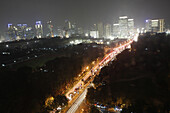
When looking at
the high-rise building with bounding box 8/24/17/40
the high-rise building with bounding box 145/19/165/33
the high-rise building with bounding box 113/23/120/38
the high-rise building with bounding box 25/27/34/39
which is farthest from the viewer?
the high-rise building with bounding box 113/23/120/38

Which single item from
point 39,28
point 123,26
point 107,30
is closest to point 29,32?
point 39,28

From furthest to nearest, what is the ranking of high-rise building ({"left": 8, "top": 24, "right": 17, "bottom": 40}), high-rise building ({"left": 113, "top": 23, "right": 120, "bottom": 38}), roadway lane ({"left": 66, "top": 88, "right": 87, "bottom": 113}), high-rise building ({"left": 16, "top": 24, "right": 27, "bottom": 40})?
high-rise building ({"left": 113, "top": 23, "right": 120, "bottom": 38}) < high-rise building ({"left": 16, "top": 24, "right": 27, "bottom": 40}) < high-rise building ({"left": 8, "top": 24, "right": 17, "bottom": 40}) < roadway lane ({"left": 66, "top": 88, "right": 87, "bottom": 113})

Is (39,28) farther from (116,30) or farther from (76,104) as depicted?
(76,104)

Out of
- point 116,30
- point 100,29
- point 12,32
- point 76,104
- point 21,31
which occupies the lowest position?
point 76,104

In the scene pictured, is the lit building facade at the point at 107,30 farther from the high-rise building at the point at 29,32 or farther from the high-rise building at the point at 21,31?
the high-rise building at the point at 21,31

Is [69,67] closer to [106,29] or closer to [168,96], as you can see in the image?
[168,96]

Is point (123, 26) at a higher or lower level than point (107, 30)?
higher

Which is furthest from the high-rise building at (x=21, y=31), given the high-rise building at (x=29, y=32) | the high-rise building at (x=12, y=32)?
the high-rise building at (x=29, y=32)

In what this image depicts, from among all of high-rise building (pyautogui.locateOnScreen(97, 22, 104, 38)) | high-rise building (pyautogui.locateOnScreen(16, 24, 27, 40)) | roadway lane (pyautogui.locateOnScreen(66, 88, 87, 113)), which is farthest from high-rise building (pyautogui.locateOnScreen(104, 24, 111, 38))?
roadway lane (pyautogui.locateOnScreen(66, 88, 87, 113))

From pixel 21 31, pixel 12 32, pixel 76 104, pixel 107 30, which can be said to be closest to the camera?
pixel 76 104

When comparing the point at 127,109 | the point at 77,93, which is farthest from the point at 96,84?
the point at 127,109

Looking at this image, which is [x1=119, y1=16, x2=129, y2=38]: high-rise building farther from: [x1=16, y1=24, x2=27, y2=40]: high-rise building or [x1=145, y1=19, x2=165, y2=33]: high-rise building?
[x1=16, y1=24, x2=27, y2=40]: high-rise building
